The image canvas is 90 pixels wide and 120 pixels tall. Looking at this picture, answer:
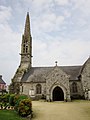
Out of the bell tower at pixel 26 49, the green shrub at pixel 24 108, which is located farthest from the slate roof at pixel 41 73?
the green shrub at pixel 24 108

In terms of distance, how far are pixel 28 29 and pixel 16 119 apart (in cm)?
3673

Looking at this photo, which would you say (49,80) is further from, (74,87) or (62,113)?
(62,113)

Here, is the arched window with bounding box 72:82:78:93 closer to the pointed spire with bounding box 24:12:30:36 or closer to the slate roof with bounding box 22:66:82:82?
the slate roof with bounding box 22:66:82:82

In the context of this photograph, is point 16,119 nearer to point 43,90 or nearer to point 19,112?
point 19,112

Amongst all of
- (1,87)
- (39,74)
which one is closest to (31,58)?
(39,74)

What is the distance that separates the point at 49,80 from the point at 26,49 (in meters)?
16.0

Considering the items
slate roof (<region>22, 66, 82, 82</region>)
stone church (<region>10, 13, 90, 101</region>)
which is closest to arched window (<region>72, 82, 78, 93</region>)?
stone church (<region>10, 13, 90, 101</region>)

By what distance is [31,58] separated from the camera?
45.8 meters

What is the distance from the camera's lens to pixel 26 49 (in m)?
44.8

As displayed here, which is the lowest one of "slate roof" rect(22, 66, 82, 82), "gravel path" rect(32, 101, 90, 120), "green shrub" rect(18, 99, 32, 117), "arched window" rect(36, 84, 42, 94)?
"gravel path" rect(32, 101, 90, 120)

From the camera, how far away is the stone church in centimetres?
3172

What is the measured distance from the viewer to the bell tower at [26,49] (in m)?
43.4

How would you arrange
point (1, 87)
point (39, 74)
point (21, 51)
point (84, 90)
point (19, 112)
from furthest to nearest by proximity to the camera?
point (1, 87) < point (21, 51) < point (39, 74) < point (84, 90) < point (19, 112)

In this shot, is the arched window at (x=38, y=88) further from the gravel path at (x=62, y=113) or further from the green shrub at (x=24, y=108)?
the green shrub at (x=24, y=108)
